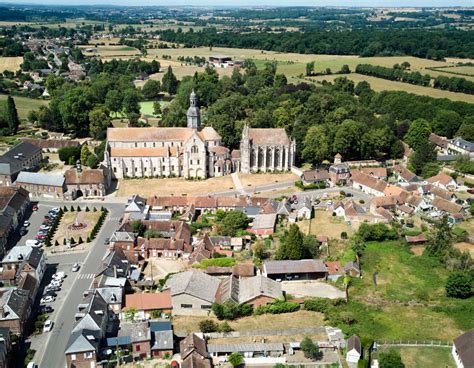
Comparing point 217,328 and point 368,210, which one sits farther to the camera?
point 368,210

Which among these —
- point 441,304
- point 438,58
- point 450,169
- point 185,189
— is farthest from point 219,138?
point 438,58

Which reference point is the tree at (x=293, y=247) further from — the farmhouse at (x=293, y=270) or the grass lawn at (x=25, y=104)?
the grass lawn at (x=25, y=104)

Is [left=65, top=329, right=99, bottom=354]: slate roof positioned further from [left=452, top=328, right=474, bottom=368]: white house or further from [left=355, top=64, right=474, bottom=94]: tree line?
[left=355, top=64, right=474, bottom=94]: tree line

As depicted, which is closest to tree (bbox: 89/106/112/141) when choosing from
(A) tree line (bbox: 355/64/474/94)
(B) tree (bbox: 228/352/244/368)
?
(B) tree (bbox: 228/352/244/368)

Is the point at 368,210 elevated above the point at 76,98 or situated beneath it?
situated beneath

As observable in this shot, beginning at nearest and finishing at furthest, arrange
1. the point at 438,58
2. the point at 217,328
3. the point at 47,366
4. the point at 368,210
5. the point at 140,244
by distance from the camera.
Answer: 1. the point at 47,366
2. the point at 217,328
3. the point at 140,244
4. the point at 368,210
5. the point at 438,58

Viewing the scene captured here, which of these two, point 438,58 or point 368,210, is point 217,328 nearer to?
point 368,210

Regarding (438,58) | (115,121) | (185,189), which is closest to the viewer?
(185,189)
